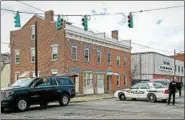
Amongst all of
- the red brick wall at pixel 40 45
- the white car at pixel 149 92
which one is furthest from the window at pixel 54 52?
the white car at pixel 149 92

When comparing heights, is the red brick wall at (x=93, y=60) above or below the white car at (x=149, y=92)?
above

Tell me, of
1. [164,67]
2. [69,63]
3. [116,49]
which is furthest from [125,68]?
[164,67]

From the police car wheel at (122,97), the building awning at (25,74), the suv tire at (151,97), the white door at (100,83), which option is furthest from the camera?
the white door at (100,83)

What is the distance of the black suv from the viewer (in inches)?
598

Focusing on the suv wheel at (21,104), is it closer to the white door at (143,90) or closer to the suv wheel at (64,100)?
the suv wheel at (64,100)

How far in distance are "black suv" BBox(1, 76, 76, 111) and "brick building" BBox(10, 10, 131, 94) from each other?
1440cm

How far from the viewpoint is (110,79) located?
41.8m

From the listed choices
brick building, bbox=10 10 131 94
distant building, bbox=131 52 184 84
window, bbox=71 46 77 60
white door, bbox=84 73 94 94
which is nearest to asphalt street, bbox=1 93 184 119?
brick building, bbox=10 10 131 94

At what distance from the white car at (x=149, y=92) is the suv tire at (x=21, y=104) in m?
9.92

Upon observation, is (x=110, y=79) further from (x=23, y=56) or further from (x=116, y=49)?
(x=23, y=56)

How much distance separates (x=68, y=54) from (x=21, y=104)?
59.7 ft

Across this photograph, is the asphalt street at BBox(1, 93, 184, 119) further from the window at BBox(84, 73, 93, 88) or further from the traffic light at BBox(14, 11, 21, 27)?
the window at BBox(84, 73, 93, 88)

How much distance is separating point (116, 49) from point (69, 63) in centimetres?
1093

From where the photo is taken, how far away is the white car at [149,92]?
21903mm
